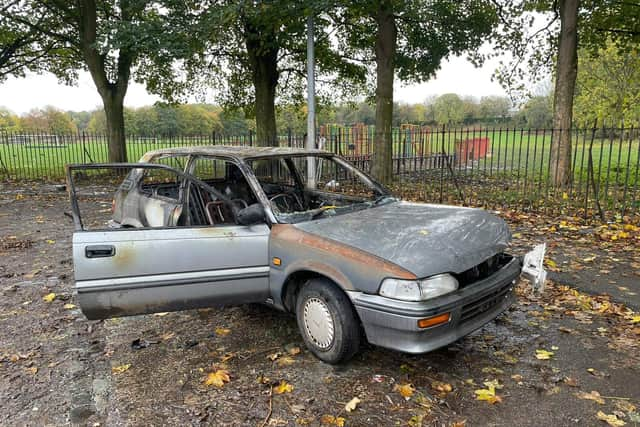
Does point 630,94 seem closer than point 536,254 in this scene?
No

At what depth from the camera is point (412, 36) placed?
487 inches

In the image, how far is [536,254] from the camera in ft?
13.3

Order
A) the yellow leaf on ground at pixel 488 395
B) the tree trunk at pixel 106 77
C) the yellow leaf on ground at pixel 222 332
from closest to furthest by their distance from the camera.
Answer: the yellow leaf on ground at pixel 488 395 < the yellow leaf on ground at pixel 222 332 < the tree trunk at pixel 106 77

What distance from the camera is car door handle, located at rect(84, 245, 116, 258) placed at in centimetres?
317

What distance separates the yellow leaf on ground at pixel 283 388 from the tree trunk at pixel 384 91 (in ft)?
30.3

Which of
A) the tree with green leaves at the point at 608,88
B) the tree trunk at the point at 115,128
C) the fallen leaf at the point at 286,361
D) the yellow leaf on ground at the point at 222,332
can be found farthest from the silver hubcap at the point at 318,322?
the tree with green leaves at the point at 608,88

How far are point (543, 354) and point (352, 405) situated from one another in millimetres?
1709

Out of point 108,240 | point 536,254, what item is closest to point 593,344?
point 536,254

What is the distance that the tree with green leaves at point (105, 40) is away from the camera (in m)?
11.4

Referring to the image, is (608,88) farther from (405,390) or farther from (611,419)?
(405,390)

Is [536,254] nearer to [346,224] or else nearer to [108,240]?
[346,224]

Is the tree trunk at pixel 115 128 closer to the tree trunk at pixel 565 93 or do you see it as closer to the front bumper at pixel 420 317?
the tree trunk at pixel 565 93

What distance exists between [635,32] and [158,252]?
15175mm

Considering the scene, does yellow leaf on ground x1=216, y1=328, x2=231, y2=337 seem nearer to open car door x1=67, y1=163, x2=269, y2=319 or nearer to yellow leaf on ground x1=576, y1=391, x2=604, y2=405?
open car door x1=67, y1=163, x2=269, y2=319
